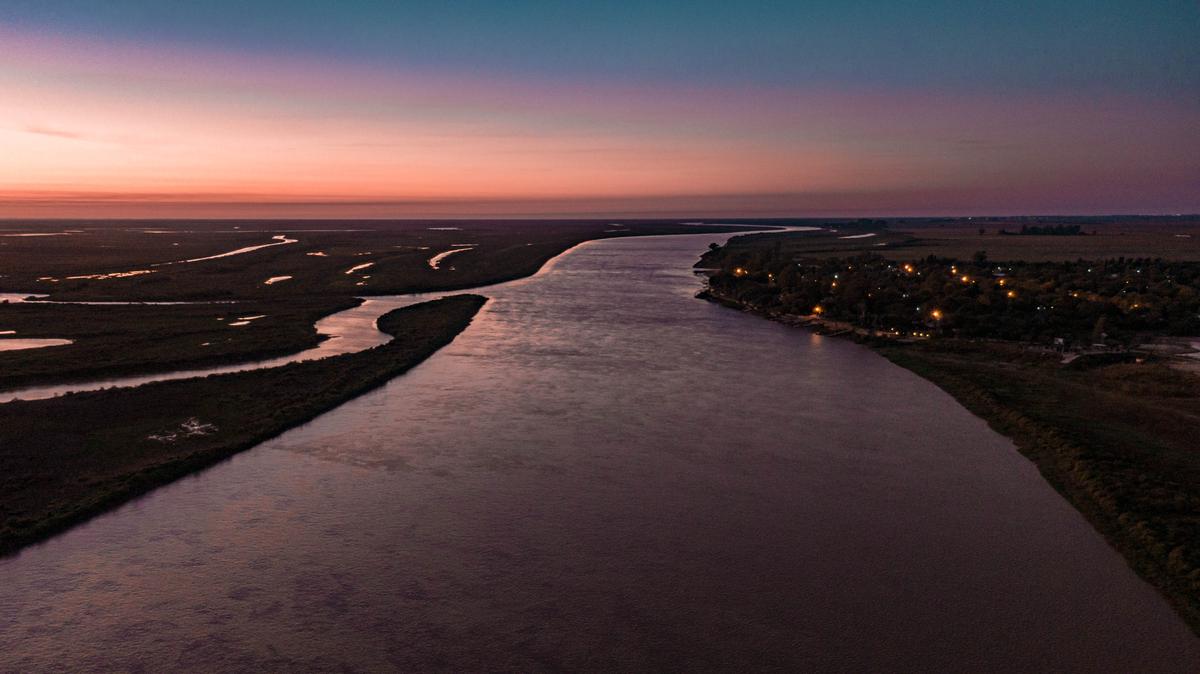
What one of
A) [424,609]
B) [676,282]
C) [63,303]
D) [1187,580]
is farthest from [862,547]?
[676,282]

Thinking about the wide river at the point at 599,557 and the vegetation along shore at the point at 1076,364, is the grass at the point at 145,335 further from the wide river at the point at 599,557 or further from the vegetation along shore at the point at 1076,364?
the vegetation along shore at the point at 1076,364

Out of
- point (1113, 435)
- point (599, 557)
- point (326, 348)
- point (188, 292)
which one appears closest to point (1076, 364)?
point (1113, 435)

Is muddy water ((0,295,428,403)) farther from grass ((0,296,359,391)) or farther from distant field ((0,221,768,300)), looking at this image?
distant field ((0,221,768,300))

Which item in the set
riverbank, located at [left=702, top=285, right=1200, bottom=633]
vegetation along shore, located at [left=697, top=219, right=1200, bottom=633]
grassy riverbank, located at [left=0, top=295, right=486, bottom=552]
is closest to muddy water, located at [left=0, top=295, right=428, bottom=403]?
grassy riverbank, located at [left=0, top=295, right=486, bottom=552]

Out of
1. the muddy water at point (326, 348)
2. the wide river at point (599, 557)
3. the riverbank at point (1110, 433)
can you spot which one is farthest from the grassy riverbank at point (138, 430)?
the riverbank at point (1110, 433)

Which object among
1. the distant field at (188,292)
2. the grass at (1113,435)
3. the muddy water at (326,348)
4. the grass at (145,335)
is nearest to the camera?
the grass at (1113,435)

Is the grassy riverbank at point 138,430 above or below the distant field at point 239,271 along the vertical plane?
below

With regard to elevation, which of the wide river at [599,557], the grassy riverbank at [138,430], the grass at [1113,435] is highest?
the grass at [1113,435]
